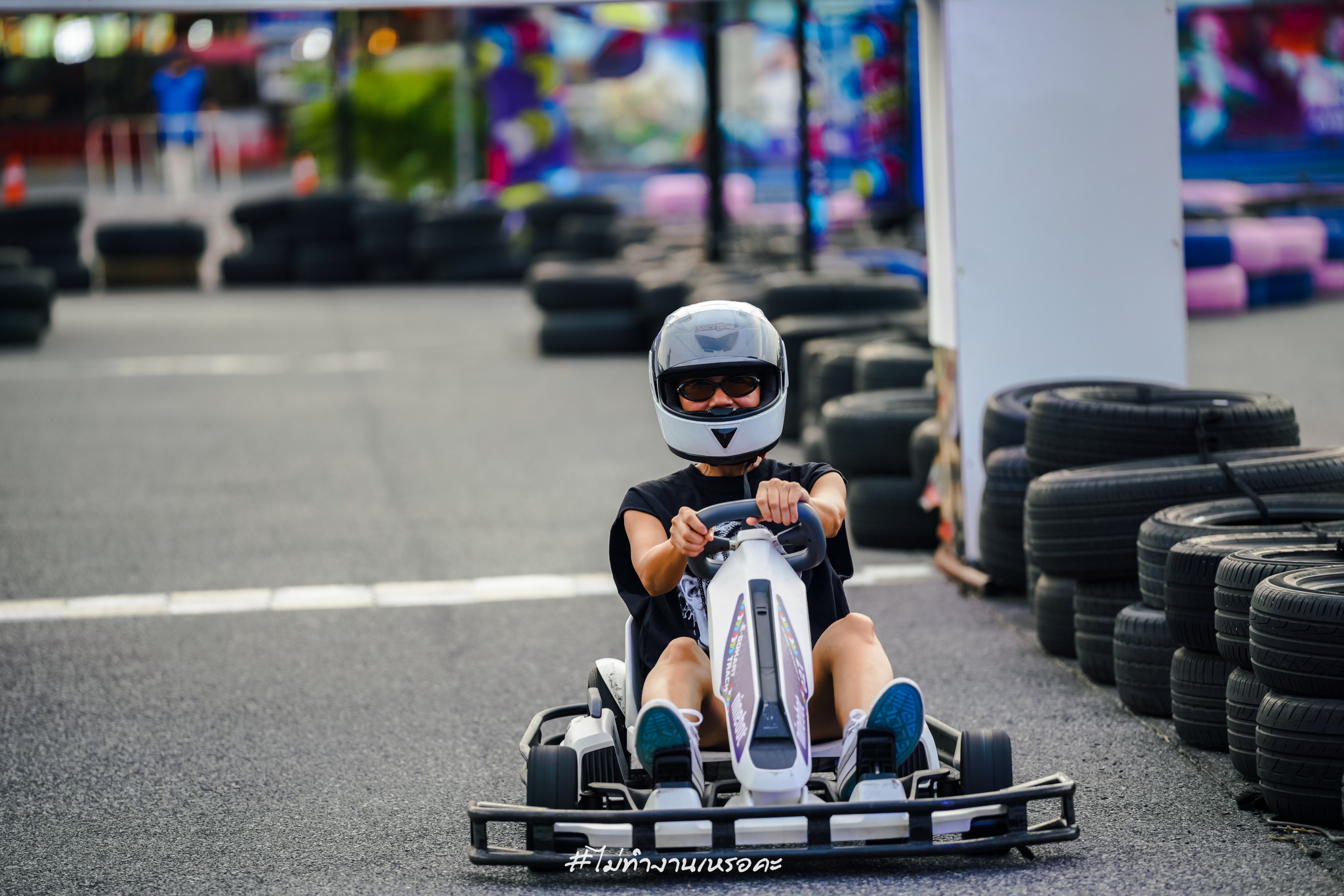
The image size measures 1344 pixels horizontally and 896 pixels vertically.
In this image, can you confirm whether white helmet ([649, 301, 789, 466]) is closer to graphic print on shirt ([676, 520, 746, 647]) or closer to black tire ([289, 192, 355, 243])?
graphic print on shirt ([676, 520, 746, 647])

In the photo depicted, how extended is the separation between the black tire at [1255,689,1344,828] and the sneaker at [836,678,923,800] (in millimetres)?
784

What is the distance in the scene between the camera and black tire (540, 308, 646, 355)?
564 inches

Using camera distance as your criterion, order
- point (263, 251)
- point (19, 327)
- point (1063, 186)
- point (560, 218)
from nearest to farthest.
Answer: point (1063, 186) → point (19, 327) → point (560, 218) → point (263, 251)

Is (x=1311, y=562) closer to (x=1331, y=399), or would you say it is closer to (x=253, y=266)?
(x=1331, y=399)

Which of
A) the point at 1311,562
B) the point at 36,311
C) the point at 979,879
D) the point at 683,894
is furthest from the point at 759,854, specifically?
the point at 36,311

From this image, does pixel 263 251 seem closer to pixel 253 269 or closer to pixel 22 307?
pixel 253 269

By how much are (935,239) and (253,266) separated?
1632 cm

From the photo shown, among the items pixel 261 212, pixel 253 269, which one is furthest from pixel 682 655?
pixel 261 212

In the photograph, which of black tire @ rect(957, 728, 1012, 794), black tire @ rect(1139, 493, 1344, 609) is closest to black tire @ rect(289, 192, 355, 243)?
black tire @ rect(1139, 493, 1344, 609)

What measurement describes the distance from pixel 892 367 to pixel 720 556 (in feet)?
14.0

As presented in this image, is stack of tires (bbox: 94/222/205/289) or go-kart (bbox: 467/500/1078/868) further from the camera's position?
stack of tires (bbox: 94/222/205/289)

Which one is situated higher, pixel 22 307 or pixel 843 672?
pixel 22 307

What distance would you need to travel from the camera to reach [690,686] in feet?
11.8

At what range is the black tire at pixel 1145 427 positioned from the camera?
5.06m
